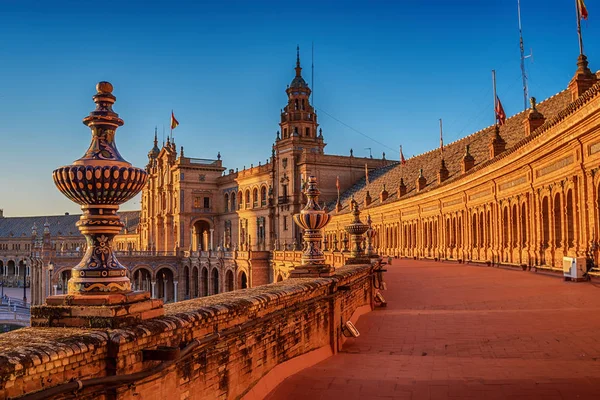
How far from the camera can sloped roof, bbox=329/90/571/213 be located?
3278cm

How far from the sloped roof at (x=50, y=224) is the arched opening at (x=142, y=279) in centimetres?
4338

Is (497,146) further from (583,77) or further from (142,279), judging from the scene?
(142,279)

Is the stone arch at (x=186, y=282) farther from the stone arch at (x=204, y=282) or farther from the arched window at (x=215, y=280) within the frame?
the arched window at (x=215, y=280)

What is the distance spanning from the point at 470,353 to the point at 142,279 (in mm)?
77929

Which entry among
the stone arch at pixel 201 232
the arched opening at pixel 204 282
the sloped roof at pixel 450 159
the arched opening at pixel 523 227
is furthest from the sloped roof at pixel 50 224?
the arched opening at pixel 523 227

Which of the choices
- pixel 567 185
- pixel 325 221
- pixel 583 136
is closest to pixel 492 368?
pixel 325 221

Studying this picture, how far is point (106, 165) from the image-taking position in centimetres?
513

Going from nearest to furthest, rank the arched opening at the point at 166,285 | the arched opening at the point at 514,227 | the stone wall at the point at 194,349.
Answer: the stone wall at the point at 194,349 → the arched opening at the point at 514,227 → the arched opening at the point at 166,285

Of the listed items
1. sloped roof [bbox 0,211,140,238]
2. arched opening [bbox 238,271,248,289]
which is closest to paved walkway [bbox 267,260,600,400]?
arched opening [bbox 238,271,248,289]

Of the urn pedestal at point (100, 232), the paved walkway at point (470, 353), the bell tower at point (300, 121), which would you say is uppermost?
the bell tower at point (300, 121)

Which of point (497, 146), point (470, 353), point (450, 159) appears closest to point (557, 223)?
point (497, 146)

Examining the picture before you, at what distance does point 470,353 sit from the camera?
9.02 metres

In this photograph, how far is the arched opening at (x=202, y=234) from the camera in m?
88.8

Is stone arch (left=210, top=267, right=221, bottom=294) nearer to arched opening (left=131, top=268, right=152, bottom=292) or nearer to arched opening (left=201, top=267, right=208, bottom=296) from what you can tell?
arched opening (left=201, top=267, right=208, bottom=296)
